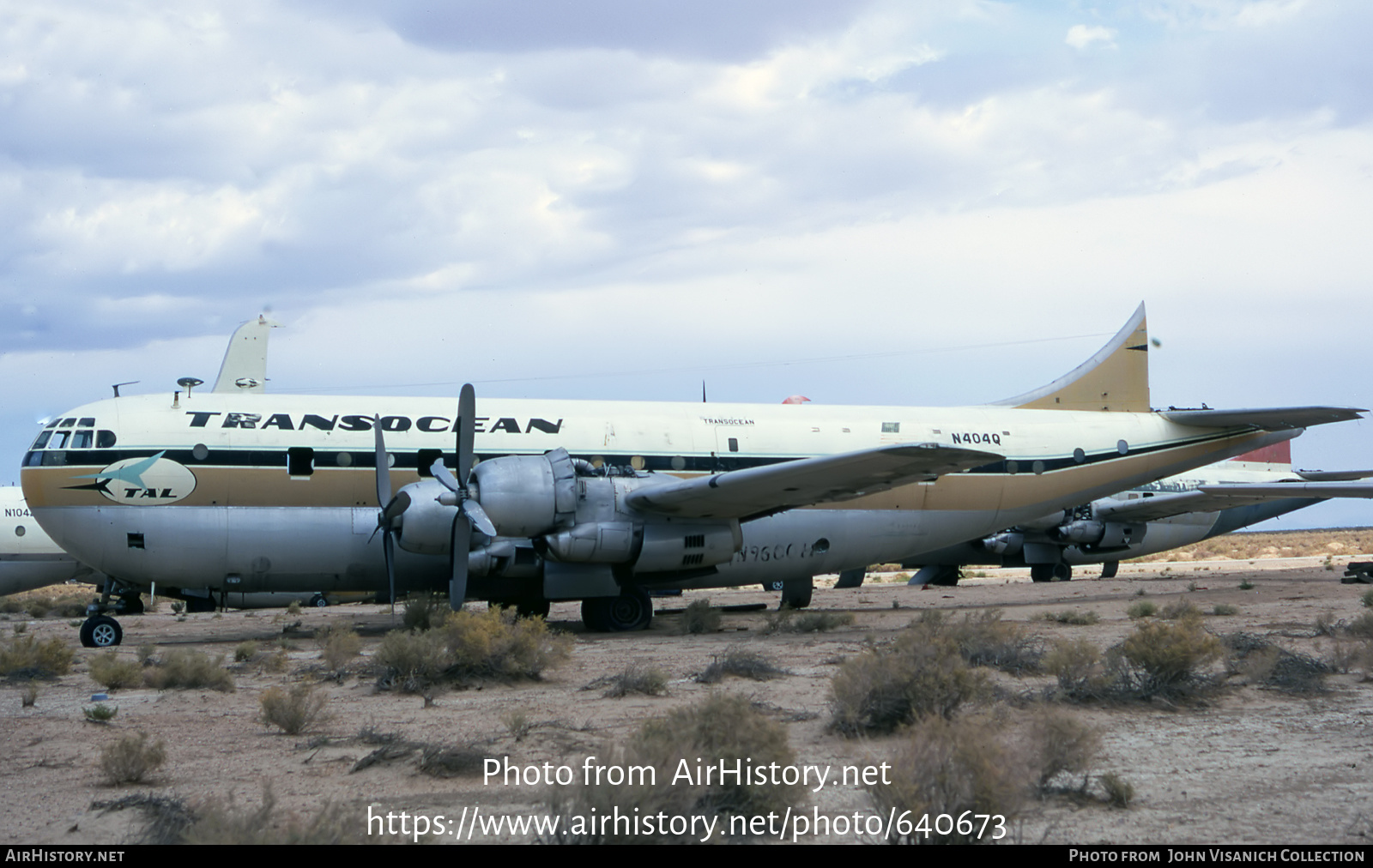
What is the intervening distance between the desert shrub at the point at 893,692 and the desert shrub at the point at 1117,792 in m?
1.91

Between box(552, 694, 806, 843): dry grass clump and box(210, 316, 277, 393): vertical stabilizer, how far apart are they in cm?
2050

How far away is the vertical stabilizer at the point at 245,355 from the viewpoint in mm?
24562

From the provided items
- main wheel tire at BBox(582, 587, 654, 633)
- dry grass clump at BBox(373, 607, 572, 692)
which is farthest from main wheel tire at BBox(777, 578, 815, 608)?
dry grass clump at BBox(373, 607, 572, 692)

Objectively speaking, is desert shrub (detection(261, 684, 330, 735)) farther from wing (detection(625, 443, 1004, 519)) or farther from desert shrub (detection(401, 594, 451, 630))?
wing (detection(625, 443, 1004, 519))

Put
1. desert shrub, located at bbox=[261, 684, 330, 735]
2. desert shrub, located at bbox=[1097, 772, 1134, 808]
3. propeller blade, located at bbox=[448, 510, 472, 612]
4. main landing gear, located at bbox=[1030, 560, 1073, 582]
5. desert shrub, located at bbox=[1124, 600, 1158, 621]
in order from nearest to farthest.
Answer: desert shrub, located at bbox=[1097, 772, 1134, 808]
desert shrub, located at bbox=[261, 684, 330, 735]
propeller blade, located at bbox=[448, 510, 472, 612]
desert shrub, located at bbox=[1124, 600, 1158, 621]
main landing gear, located at bbox=[1030, 560, 1073, 582]

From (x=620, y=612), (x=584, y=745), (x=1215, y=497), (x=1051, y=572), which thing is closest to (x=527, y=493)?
(x=620, y=612)

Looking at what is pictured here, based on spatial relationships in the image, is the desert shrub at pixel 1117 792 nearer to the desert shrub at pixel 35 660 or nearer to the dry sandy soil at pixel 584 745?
the dry sandy soil at pixel 584 745

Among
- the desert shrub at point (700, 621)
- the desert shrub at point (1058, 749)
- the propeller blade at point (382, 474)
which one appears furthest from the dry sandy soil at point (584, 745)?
the propeller blade at point (382, 474)

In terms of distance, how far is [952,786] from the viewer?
5.29 m

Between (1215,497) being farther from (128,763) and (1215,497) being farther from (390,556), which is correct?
(128,763)

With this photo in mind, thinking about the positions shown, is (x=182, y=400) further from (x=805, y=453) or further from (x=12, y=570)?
(x=12, y=570)

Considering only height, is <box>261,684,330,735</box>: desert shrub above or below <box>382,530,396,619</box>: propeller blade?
below

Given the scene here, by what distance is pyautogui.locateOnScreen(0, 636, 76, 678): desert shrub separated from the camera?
1242 centimetres

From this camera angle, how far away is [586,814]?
5.09 m
